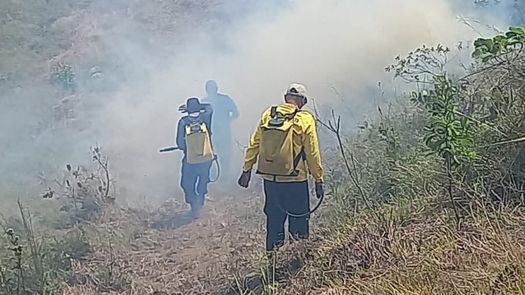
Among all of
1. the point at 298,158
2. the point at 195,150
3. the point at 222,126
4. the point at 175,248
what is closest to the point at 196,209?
the point at 195,150

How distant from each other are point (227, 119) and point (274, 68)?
3.59 metres

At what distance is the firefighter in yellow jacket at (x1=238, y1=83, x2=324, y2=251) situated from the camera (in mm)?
6031

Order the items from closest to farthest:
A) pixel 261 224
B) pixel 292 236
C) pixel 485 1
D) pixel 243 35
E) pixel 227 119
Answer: pixel 292 236 < pixel 261 224 < pixel 227 119 < pixel 485 1 < pixel 243 35

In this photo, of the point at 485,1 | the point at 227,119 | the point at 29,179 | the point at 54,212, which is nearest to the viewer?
the point at 54,212

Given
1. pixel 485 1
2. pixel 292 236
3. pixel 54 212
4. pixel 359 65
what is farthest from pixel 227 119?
pixel 485 1

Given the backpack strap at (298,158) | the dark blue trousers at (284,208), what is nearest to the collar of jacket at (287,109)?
the backpack strap at (298,158)

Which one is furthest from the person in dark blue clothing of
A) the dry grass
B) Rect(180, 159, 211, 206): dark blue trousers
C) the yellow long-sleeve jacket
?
the yellow long-sleeve jacket

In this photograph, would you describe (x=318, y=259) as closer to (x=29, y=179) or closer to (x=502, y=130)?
(x=502, y=130)

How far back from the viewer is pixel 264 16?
1512 cm

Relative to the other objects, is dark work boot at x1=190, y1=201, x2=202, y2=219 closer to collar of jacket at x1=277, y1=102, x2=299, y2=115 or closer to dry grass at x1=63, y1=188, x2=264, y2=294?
dry grass at x1=63, y1=188, x2=264, y2=294

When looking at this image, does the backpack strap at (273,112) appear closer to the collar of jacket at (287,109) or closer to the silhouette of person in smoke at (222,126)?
the collar of jacket at (287,109)

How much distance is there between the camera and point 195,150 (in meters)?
8.99

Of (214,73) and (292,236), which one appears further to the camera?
(214,73)

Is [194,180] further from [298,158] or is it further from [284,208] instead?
[298,158]
